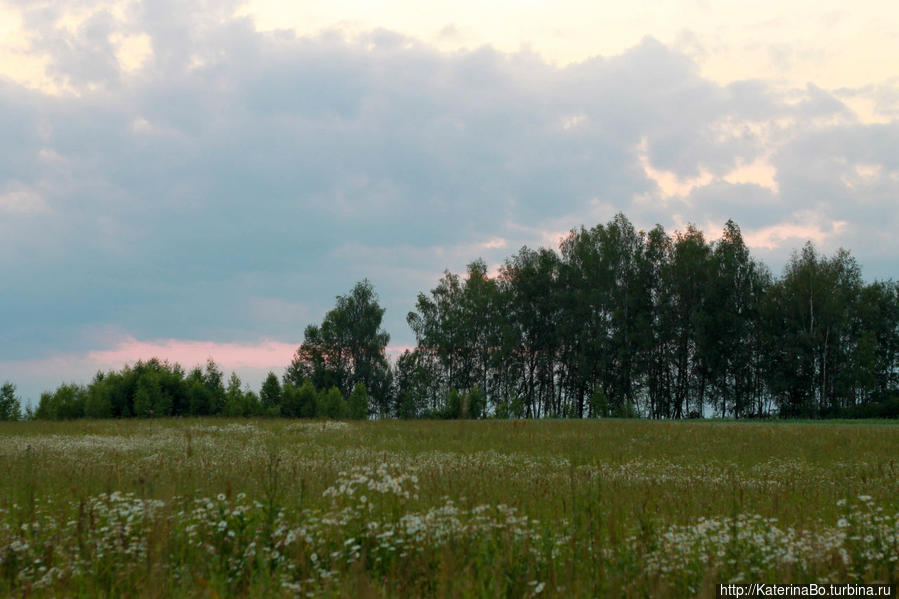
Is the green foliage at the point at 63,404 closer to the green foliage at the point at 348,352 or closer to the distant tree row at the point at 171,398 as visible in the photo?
the distant tree row at the point at 171,398

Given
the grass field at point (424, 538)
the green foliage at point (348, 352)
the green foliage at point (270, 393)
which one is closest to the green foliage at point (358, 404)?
the green foliage at point (270, 393)

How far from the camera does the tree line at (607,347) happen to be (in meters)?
48.5

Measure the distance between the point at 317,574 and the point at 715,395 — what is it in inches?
2302

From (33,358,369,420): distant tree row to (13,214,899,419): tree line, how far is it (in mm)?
126

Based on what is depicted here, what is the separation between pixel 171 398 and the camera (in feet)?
137

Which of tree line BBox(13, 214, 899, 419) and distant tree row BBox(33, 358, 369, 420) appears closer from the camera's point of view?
distant tree row BBox(33, 358, 369, 420)

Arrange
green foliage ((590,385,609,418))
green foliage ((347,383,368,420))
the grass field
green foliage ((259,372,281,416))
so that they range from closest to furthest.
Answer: the grass field < green foliage ((259,372,281,416)) < green foliage ((590,385,609,418)) < green foliage ((347,383,368,420))

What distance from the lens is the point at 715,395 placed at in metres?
57.6

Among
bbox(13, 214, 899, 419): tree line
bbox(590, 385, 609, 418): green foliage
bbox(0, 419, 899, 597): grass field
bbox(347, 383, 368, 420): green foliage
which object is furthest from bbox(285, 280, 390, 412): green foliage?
bbox(0, 419, 899, 597): grass field

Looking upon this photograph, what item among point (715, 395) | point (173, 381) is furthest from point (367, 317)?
point (715, 395)

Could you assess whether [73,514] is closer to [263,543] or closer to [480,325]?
[263,543]

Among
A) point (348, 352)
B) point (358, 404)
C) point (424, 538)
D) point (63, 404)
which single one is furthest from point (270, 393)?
point (424, 538)

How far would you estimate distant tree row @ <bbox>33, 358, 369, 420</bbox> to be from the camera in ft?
133

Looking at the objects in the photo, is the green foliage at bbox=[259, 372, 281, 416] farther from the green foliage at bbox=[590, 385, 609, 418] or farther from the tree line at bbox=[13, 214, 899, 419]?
the green foliage at bbox=[590, 385, 609, 418]
